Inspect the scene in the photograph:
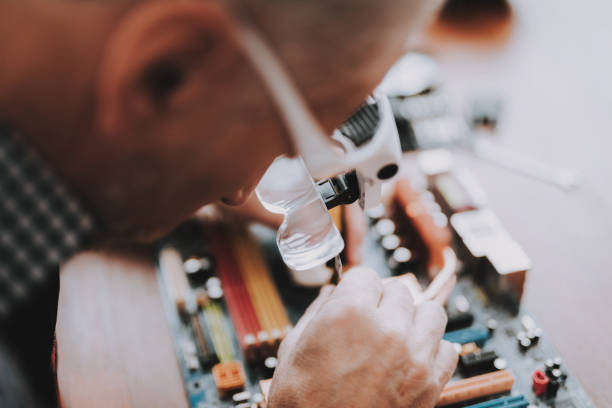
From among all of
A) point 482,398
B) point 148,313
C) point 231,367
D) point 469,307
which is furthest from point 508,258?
point 148,313

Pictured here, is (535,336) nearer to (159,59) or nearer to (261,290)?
(261,290)

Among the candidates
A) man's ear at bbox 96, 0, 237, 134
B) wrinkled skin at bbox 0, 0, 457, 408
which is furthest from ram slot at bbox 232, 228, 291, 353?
man's ear at bbox 96, 0, 237, 134

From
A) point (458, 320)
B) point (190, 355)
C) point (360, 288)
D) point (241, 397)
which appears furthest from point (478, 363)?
point (190, 355)

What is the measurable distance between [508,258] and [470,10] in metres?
1.27

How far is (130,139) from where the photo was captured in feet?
1.79

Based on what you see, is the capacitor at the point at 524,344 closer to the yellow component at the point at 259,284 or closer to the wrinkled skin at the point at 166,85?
the yellow component at the point at 259,284

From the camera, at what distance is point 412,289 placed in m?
1.07

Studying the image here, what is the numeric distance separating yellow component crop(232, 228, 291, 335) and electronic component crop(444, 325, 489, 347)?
332 millimetres

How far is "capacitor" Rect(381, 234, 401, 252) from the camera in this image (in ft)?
4.36

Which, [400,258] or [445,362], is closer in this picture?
[445,362]

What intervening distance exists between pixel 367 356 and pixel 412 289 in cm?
27

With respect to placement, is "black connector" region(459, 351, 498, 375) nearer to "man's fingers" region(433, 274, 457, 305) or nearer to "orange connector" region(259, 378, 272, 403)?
"man's fingers" region(433, 274, 457, 305)

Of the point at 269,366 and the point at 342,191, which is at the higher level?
the point at 342,191

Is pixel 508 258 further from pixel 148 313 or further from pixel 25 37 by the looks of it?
pixel 25 37
